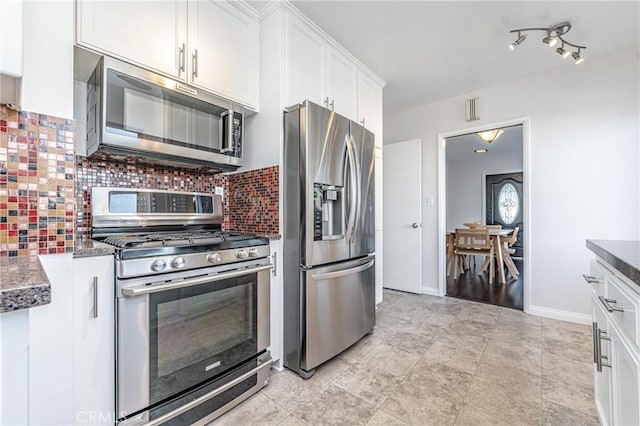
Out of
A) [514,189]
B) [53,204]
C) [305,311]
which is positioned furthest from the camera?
[514,189]

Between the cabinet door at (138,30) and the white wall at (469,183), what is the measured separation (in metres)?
6.87

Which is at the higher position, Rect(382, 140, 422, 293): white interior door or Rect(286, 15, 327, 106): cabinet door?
Rect(286, 15, 327, 106): cabinet door

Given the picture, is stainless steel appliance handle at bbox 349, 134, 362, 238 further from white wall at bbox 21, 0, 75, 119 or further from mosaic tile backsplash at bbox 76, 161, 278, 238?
white wall at bbox 21, 0, 75, 119

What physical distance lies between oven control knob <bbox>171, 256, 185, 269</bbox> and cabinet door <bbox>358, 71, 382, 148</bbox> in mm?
2051

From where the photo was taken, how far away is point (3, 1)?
0.73 m

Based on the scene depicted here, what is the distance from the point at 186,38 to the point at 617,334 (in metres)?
2.41

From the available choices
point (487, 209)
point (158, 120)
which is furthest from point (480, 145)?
point (158, 120)

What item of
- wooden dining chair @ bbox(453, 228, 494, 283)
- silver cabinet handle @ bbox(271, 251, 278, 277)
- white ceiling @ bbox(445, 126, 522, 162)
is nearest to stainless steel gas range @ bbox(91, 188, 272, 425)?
silver cabinet handle @ bbox(271, 251, 278, 277)

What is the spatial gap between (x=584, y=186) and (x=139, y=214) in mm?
3744

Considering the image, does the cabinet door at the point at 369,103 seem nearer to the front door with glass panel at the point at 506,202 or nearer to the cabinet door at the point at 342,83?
the cabinet door at the point at 342,83

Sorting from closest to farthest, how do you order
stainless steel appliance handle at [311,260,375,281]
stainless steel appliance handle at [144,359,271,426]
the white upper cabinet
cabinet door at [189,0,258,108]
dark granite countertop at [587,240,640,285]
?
1. dark granite countertop at [587,240,640,285]
2. stainless steel appliance handle at [144,359,271,426]
3. the white upper cabinet
4. cabinet door at [189,0,258,108]
5. stainless steel appliance handle at [311,260,375,281]

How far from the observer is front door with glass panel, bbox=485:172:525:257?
651 centimetres

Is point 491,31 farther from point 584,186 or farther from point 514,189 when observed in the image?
point 514,189

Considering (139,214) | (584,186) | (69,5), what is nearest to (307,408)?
(139,214)
